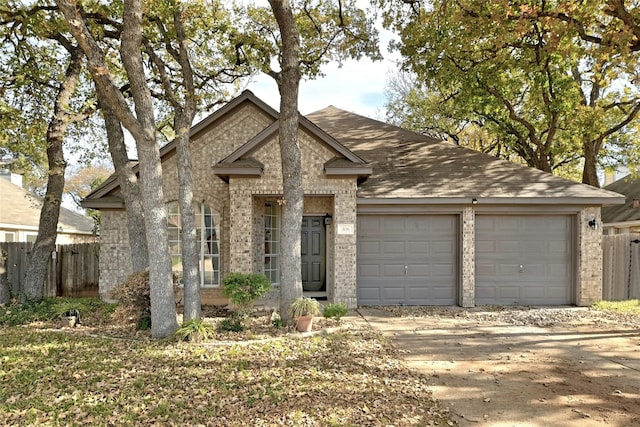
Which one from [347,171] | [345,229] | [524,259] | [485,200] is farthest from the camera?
[524,259]

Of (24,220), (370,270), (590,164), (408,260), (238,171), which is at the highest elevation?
(590,164)

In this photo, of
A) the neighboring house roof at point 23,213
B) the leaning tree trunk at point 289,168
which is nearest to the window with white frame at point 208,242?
the leaning tree trunk at point 289,168

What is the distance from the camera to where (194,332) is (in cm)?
696

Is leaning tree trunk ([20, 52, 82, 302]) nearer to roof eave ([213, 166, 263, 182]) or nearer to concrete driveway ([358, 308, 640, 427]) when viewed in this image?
roof eave ([213, 166, 263, 182])

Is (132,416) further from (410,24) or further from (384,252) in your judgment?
(410,24)

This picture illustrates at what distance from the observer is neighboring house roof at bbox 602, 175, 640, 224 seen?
18562mm

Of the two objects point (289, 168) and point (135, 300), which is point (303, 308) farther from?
point (135, 300)

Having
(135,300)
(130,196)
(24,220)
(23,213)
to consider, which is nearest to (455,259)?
(135,300)

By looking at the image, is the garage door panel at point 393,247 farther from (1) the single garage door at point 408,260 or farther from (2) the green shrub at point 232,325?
(2) the green shrub at point 232,325

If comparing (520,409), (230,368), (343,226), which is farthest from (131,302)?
(520,409)

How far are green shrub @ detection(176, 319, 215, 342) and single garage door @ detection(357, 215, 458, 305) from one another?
495cm

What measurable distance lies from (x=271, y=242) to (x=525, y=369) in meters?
7.47

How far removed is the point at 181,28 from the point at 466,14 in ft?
21.8

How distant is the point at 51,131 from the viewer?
10539 mm
